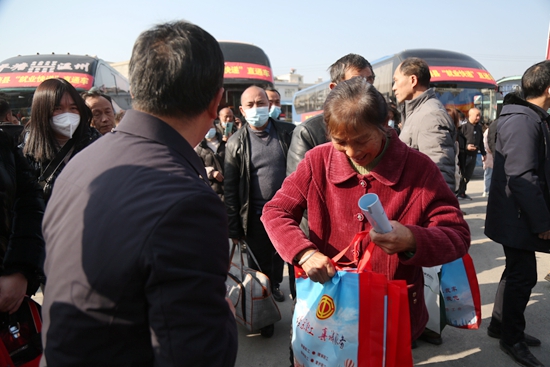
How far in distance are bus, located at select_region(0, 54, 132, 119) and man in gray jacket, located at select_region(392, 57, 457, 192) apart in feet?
20.8

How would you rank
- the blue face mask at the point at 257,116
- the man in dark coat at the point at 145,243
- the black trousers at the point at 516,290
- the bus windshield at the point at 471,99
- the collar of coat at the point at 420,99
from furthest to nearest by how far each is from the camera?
the bus windshield at the point at 471,99, the blue face mask at the point at 257,116, the collar of coat at the point at 420,99, the black trousers at the point at 516,290, the man in dark coat at the point at 145,243

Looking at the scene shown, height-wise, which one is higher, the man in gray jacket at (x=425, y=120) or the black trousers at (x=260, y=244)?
the man in gray jacket at (x=425, y=120)

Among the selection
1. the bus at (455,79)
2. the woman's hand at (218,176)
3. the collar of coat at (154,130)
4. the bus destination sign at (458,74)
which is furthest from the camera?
the bus at (455,79)

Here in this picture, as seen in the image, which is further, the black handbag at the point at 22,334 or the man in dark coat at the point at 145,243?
the black handbag at the point at 22,334

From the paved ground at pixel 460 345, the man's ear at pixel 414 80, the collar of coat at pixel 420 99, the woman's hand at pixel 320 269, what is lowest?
the paved ground at pixel 460 345

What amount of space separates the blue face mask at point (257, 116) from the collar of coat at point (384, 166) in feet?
6.67

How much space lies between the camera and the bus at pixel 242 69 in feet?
37.7

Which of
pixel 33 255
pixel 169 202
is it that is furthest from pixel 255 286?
pixel 169 202

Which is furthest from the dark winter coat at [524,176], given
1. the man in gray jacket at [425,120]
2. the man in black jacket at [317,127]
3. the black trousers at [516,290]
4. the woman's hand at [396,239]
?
the woman's hand at [396,239]

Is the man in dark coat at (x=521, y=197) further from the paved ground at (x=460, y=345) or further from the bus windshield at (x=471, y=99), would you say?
the bus windshield at (x=471, y=99)

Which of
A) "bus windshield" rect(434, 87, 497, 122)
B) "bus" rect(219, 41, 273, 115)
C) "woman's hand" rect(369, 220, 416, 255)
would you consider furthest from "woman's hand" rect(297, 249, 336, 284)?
"bus" rect(219, 41, 273, 115)

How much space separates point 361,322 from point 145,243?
920 millimetres

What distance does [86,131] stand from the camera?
283 centimetres

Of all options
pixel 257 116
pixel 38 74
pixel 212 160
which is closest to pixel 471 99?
pixel 212 160
